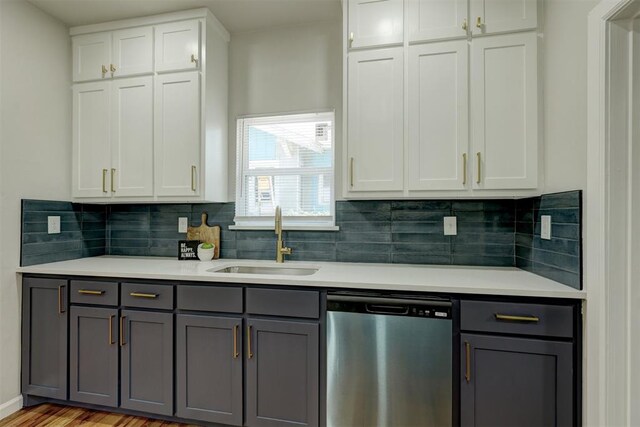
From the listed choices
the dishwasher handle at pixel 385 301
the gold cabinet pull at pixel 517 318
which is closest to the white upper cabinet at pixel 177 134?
the dishwasher handle at pixel 385 301

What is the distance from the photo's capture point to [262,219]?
2.65 metres

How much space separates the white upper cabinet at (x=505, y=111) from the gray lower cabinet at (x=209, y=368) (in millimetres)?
1663

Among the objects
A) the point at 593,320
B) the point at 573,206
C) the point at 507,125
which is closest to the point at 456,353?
the point at 593,320

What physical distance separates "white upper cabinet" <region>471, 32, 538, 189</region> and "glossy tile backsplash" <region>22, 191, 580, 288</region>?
0.79 ft

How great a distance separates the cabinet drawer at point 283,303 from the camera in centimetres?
179

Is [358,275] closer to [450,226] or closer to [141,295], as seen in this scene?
[450,226]

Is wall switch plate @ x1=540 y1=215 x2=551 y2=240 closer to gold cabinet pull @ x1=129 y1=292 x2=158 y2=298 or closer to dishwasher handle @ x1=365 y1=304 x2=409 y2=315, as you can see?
dishwasher handle @ x1=365 y1=304 x2=409 y2=315

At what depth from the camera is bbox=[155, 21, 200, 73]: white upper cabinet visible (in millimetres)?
2326

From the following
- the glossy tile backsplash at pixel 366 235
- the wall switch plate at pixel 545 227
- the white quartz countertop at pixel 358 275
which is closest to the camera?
the white quartz countertop at pixel 358 275

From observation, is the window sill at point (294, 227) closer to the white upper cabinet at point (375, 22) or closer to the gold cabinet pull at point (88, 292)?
the gold cabinet pull at point (88, 292)

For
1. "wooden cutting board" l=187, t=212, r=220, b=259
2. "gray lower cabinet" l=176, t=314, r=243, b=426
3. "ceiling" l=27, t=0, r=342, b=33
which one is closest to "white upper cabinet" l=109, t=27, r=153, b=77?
"ceiling" l=27, t=0, r=342, b=33

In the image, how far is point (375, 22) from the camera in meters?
2.06

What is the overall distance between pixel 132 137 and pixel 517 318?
8.66 feet

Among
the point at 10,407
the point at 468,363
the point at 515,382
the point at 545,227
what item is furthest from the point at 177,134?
the point at 515,382
